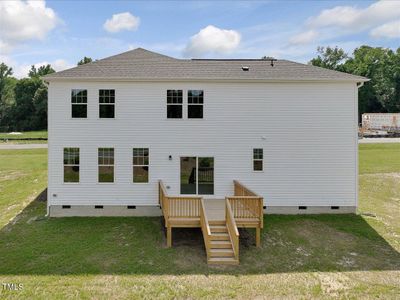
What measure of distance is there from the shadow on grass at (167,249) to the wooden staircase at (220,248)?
278 mm

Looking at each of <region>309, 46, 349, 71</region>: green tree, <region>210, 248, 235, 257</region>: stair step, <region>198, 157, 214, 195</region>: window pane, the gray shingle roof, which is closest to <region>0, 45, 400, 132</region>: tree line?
<region>309, 46, 349, 71</region>: green tree

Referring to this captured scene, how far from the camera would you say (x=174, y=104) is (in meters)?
14.5

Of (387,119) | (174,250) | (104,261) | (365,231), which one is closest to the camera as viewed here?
(104,261)

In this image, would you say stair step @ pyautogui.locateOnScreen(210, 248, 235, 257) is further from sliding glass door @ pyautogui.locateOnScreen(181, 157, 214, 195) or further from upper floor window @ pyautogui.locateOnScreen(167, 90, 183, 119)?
upper floor window @ pyautogui.locateOnScreen(167, 90, 183, 119)

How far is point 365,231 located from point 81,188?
40.8 ft

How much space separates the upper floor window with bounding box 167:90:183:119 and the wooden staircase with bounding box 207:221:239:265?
5.57 meters

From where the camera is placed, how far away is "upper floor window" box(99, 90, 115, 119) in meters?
14.4

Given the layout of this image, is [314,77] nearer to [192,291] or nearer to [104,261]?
[192,291]

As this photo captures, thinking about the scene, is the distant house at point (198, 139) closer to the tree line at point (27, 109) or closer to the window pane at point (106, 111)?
the window pane at point (106, 111)

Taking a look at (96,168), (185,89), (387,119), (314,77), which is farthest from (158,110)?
(387,119)

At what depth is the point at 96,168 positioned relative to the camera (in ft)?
47.1

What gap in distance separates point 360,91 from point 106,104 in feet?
212

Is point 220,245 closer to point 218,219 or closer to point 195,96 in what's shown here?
point 218,219

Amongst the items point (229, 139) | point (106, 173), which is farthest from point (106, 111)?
point (229, 139)
